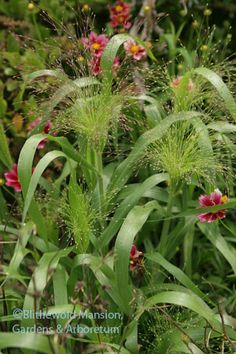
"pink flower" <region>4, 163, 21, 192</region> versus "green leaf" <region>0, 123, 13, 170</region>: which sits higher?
"green leaf" <region>0, 123, 13, 170</region>

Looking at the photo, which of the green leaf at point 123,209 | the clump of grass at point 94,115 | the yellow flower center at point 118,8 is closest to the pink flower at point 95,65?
the clump of grass at point 94,115

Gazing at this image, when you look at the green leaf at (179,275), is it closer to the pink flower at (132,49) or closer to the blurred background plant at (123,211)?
the blurred background plant at (123,211)

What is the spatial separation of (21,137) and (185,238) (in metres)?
0.78

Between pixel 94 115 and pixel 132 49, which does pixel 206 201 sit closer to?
pixel 94 115

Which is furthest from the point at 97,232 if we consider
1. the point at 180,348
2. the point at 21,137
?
the point at 21,137

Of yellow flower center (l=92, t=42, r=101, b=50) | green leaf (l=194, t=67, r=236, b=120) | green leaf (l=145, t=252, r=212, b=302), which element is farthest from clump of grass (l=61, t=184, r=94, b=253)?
yellow flower center (l=92, t=42, r=101, b=50)

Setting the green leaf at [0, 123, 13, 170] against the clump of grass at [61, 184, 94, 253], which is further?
the green leaf at [0, 123, 13, 170]

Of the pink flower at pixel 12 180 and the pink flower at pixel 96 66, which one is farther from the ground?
the pink flower at pixel 96 66

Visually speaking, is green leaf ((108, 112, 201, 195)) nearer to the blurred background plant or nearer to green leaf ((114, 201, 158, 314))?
the blurred background plant

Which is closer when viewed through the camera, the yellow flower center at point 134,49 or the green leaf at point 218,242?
the green leaf at point 218,242

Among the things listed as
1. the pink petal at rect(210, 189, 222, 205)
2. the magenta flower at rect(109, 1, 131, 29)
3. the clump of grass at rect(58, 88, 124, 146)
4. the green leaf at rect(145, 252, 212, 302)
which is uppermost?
the magenta flower at rect(109, 1, 131, 29)

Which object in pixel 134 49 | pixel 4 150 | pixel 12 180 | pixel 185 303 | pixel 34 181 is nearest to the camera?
pixel 185 303

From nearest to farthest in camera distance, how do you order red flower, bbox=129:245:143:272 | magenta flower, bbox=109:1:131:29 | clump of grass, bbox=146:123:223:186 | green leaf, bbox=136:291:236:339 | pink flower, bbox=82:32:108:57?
green leaf, bbox=136:291:236:339 < clump of grass, bbox=146:123:223:186 < red flower, bbox=129:245:143:272 < pink flower, bbox=82:32:108:57 < magenta flower, bbox=109:1:131:29

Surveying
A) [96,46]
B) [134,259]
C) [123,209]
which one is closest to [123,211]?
[123,209]
